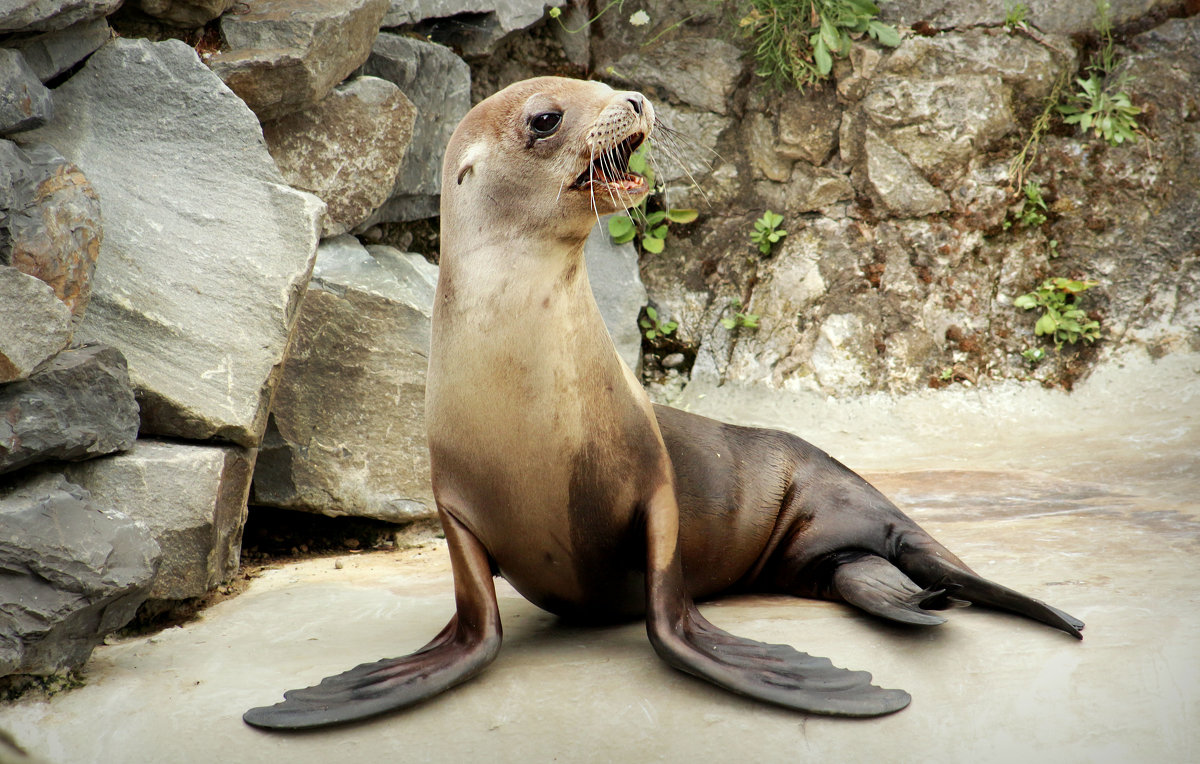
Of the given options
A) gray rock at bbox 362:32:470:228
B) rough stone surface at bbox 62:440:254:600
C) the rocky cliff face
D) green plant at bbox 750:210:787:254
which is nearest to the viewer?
the rocky cliff face

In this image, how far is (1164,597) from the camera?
8.94 feet

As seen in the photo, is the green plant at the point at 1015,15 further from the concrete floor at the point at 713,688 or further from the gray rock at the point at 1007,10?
the concrete floor at the point at 713,688

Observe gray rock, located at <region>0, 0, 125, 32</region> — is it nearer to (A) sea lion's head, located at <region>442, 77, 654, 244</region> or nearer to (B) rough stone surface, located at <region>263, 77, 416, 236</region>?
(B) rough stone surface, located at <region>263, 77, 416, 236</region>

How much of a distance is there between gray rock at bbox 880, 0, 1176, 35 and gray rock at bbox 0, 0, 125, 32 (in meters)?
4.35

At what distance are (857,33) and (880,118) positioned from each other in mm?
537

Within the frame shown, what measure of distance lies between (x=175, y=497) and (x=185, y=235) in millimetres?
1059

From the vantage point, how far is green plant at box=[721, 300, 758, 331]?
245 inches

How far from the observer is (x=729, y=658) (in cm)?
244

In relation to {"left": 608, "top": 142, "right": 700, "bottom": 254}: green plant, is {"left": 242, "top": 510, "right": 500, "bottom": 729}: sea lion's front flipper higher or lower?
lower

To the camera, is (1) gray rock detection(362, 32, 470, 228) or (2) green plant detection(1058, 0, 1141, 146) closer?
(1) gray rock detection(362, 32, 470, 228)

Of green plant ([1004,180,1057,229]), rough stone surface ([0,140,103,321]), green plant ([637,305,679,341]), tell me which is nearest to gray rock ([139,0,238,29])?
rough stone surface ([0,140,103,321])

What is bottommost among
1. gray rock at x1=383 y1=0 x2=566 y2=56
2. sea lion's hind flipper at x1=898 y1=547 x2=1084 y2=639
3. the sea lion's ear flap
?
sea lion's hind flipper at x1=898 y1=547 x2=1084 y2=639

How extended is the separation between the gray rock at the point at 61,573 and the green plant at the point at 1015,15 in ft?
17.5

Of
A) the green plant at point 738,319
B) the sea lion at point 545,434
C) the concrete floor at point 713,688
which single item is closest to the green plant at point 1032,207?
the green plant at point 738,319
